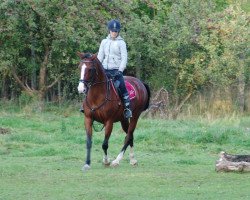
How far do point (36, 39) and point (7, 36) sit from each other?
123 cm

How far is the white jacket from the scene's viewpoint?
13.9 metres

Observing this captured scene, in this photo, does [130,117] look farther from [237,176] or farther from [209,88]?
[209,88]

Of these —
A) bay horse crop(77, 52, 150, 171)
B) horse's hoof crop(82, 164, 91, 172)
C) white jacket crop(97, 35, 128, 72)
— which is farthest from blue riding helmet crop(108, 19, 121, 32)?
horse's hoof crop(82, 164, 91, 172)

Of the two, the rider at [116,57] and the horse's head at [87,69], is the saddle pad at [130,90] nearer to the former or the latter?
the rider at [116,57]

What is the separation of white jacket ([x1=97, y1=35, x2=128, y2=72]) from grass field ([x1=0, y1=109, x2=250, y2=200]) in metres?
1.90

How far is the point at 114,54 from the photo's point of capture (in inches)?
549

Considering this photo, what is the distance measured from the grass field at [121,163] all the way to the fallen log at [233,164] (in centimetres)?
13

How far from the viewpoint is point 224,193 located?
34.0 feet

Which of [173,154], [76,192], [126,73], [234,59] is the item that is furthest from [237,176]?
[126,73]

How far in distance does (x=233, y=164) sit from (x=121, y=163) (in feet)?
10.2

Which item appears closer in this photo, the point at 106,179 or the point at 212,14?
the point at 106,179

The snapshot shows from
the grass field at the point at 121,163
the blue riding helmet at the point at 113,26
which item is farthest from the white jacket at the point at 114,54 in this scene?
the grass field at the point at 121,163

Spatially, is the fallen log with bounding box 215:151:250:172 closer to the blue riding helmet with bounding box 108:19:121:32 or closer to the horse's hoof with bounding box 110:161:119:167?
the horse's hoof with bounding box 110:161:119:167

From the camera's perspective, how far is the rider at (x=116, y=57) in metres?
13.9
